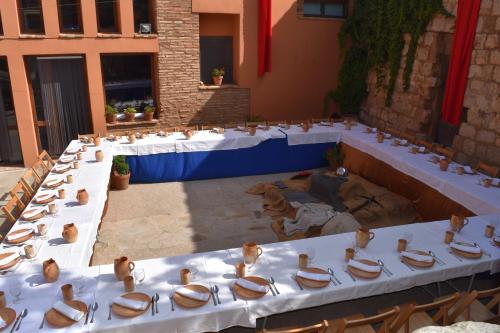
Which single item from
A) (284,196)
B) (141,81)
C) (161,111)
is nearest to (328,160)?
(284,196)

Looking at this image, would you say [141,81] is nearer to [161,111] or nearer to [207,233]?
[161,111]

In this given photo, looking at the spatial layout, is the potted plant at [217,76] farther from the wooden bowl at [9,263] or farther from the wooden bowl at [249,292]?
the wooden bowl at [249,292]

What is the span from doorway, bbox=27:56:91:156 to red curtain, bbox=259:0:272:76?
4932 millimetres

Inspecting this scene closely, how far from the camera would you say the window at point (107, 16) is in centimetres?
1087

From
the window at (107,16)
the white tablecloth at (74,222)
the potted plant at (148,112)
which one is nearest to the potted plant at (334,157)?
the potted plant at (148,112)

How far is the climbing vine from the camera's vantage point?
10562mm

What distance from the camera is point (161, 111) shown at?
38.8ft

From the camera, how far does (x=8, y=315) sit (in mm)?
3691

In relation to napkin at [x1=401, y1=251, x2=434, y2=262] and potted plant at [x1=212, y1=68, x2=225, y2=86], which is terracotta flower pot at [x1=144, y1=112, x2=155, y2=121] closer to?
potted plant at [x1=212, y1=68, x2=225, y2=86]

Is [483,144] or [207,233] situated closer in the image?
[207,233]

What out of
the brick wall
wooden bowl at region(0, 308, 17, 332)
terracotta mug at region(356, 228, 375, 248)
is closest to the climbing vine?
the brick wall

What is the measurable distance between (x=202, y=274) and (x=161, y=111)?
8.13 meters

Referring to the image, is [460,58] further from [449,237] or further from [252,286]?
[252,286]

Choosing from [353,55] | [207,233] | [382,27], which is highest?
[382,27]
